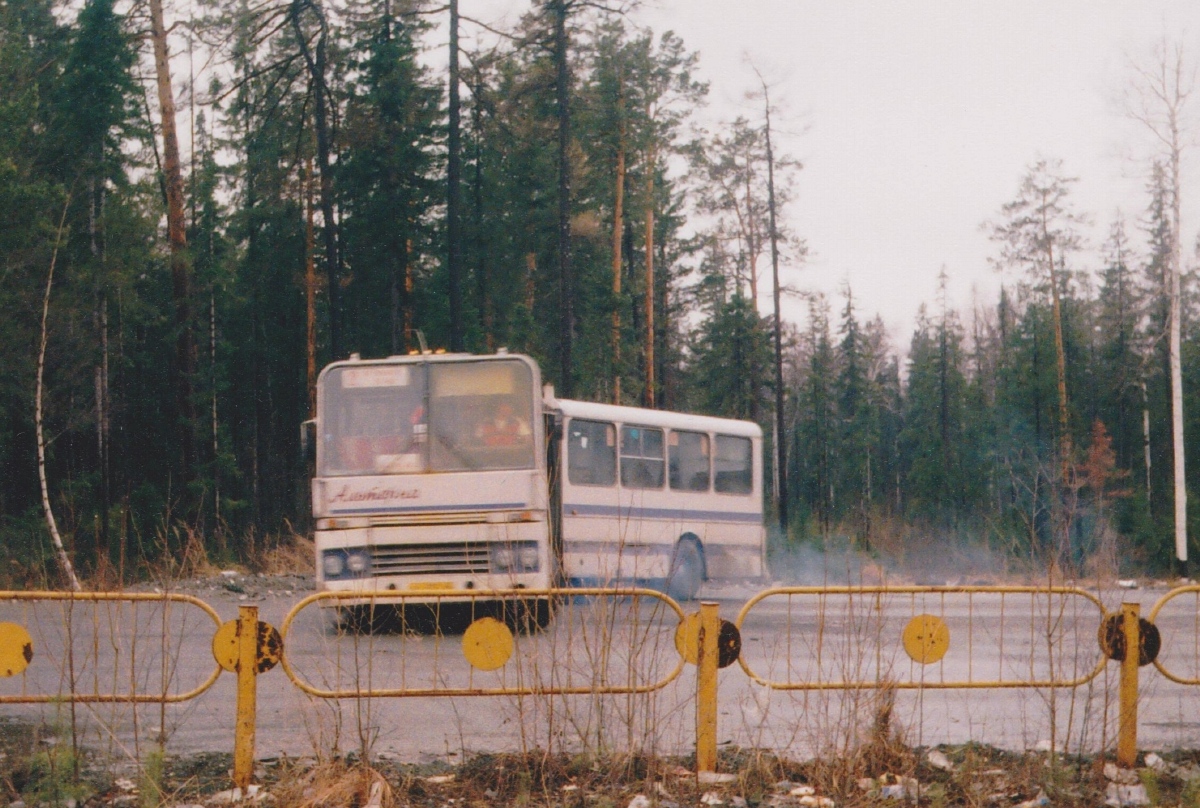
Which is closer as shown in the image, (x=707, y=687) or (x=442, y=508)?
(x=707, y=687)

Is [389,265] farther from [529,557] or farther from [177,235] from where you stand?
[529,557]

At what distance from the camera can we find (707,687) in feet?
20.9

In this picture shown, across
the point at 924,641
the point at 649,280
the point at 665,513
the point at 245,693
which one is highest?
the point at 649,280

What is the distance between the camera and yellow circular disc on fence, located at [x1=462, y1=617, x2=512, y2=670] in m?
6.49

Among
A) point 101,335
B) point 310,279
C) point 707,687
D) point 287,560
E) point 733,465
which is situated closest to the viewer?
point 707,687

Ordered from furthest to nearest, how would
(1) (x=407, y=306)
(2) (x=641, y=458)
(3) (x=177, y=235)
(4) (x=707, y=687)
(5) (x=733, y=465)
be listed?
(1) (x=407, y=306)
(3) (x=177, y=235)
(5) (x=733, y=465)
(2) (x=641, y=458)
(4) (x=707, y=687)

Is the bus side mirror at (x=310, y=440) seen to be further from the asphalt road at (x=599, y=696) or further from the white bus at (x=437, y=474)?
the asphalt road at (x=599, y=696)

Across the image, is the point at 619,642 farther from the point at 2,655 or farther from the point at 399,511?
the point at 399,511

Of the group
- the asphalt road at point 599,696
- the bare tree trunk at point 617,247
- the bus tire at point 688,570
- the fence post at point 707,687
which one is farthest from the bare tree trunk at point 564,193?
the fence post at point 707,687

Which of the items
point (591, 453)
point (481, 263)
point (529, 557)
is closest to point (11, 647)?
point (529, 557)

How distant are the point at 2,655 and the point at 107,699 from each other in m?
0.58

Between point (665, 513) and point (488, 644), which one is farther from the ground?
point (665, 513)

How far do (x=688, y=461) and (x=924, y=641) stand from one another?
1117 cm

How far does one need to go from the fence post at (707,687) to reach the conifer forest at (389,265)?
24.6 feet
